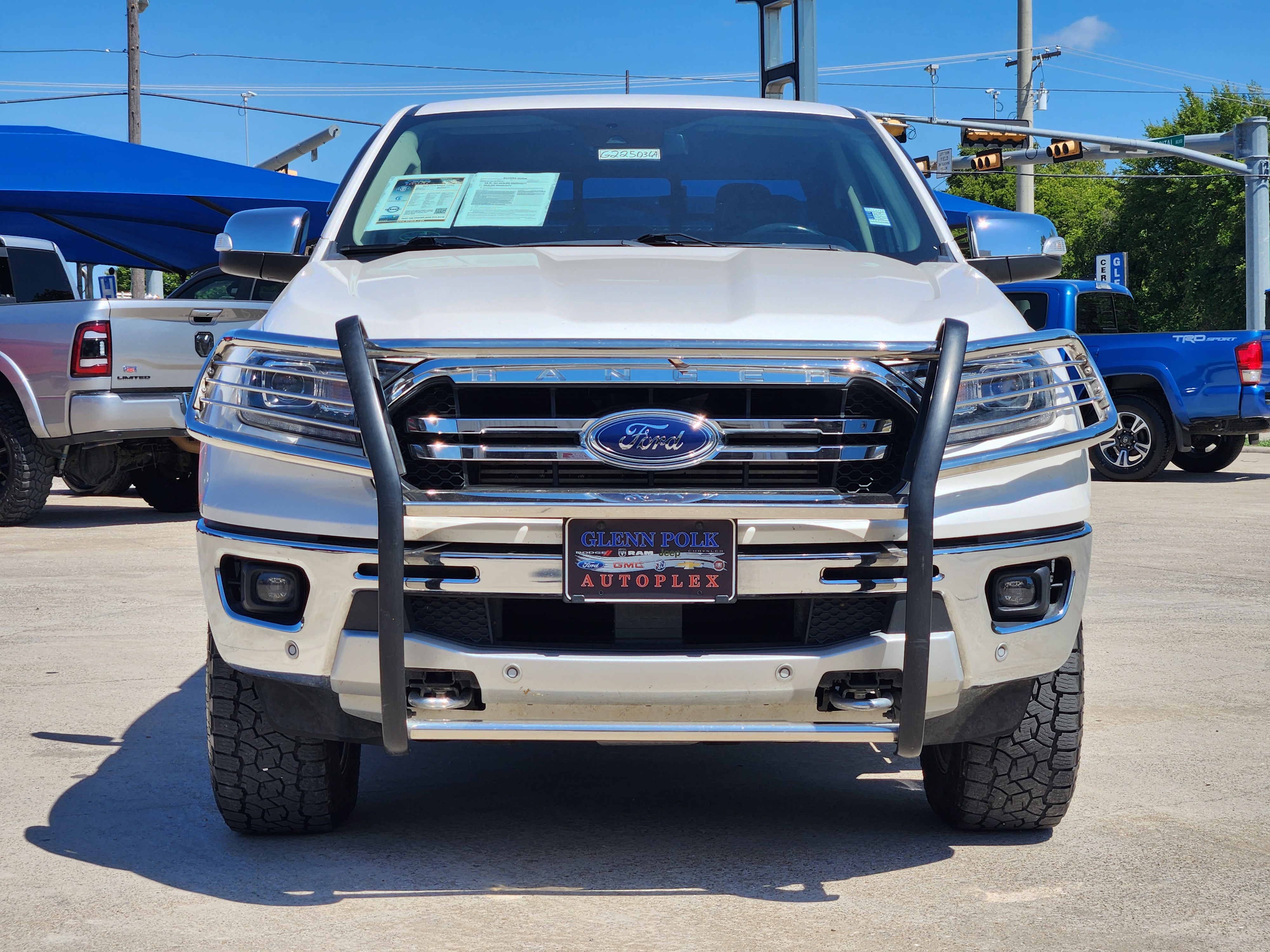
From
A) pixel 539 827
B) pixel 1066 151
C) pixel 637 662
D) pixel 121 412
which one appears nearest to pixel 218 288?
pixel 121 412

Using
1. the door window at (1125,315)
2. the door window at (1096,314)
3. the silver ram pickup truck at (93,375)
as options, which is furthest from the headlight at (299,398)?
the door window at (1125,315)

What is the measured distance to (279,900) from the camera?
3.19 m

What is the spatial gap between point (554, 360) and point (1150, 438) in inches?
493

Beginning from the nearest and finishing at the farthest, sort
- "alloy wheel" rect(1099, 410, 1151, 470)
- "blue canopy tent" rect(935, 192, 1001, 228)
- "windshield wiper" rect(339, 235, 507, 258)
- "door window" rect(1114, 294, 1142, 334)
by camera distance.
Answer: "windshield wiper" rect(339, 235, 507, 258) → "alloy wheel" rect(1099, 410, 1151, 470) → "door window" rect(1114, 294, 1142, 334) → "blue canopy tent" rect(935, 192, 1001, 228)

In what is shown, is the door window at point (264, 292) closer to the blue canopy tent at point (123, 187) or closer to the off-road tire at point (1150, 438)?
the blue canopy tent at point (123, 187)

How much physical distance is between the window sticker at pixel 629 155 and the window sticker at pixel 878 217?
660 millimetres

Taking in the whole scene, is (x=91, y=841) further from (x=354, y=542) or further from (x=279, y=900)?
(x=354, y=542)

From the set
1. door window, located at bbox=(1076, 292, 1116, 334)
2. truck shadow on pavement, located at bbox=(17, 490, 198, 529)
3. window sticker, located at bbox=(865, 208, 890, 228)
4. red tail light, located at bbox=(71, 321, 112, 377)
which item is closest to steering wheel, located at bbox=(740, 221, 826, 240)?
window sticker, located at bbox=(865, 208, 890, 228)

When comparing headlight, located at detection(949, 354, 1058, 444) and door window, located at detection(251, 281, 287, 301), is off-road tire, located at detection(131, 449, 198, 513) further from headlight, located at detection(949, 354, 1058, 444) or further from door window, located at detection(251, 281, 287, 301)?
headlight, located at detection(949, 354, 1058, 444)

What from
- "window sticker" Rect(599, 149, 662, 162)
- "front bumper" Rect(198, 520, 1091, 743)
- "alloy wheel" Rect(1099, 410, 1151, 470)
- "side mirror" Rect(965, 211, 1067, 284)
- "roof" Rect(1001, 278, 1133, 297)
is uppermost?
"window sticker" Rect(599, 149, 662, 162)

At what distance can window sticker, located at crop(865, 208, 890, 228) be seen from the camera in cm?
427

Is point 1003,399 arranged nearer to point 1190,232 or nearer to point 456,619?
point 456,619

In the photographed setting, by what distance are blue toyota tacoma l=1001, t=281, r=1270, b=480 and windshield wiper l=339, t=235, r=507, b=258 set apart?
405 inches

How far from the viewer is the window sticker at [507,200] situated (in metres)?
4.18
